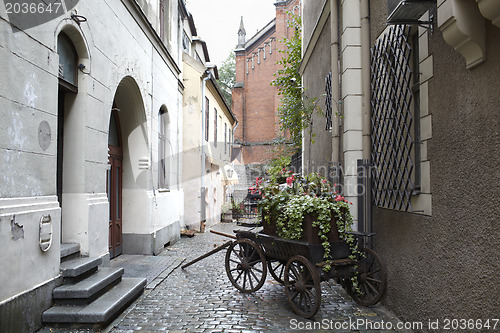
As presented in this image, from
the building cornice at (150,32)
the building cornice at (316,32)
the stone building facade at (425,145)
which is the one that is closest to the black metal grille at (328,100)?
the stone building facade at (425,145)

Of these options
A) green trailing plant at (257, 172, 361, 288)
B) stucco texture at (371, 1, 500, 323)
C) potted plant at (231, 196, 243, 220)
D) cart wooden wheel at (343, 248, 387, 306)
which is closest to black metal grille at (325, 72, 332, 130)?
green trailing plant at (257, 172, 361, 288)

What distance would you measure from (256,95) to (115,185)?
2596cm

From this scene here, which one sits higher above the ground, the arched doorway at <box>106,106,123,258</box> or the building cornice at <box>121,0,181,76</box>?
the building cornice at <box>121,0,181,76</box>

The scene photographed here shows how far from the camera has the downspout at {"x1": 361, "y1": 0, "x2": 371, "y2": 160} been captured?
6133 mm

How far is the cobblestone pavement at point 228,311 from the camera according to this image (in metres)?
4.75

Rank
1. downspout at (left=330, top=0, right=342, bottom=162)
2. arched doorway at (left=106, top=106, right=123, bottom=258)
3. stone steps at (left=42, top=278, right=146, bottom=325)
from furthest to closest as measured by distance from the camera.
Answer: arched doorway at (left=106, top=106, right=123, bottom=258), downspout at (left=330, top=0, right=342, bottom=162), stone steps at (left=42, top=278, right=146, bottom=325)

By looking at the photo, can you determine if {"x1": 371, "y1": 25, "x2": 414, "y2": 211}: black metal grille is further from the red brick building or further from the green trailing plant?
the red brick building

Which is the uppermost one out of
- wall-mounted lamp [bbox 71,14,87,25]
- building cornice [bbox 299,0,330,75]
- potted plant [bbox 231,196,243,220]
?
building cornice [bbox 299,0,330,75]

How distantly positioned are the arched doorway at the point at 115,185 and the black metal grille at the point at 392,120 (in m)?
5.63

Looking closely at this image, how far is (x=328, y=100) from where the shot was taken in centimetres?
798

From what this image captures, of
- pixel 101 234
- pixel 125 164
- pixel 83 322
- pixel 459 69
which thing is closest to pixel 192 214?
pixel 125 164

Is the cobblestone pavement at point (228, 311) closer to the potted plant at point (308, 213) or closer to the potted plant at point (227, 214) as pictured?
the potted plant at point (308, 213)

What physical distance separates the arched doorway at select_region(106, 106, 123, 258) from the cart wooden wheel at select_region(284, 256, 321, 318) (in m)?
5.17

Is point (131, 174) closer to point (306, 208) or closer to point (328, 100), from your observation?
point (328, 100)
